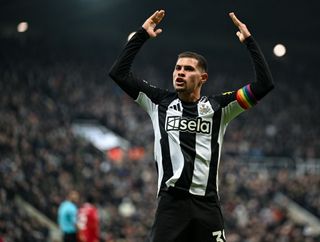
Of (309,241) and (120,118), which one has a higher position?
(120,118)

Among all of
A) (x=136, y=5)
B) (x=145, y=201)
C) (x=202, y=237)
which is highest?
(x=136, y=5)

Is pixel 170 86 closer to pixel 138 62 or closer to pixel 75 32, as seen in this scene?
pixel 138 62

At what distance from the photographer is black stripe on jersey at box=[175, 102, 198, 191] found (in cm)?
503

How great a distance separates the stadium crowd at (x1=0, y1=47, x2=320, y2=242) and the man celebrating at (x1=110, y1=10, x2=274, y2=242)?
31.8 ft

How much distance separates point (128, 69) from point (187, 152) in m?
0.81

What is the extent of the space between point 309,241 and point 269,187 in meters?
4.34

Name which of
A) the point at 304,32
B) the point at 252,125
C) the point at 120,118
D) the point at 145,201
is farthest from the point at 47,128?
the point at 304,32

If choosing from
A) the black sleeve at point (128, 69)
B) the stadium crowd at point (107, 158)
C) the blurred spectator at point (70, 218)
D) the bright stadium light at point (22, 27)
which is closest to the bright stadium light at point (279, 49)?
the stadium crowd at point (107, 158)

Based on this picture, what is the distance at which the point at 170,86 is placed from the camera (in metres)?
32.8

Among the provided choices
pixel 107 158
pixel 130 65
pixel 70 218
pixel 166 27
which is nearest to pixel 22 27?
pixel 166 27

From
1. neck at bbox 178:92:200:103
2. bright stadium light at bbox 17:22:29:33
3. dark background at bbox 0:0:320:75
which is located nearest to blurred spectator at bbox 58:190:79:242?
neck at bbox 178:92:200:103

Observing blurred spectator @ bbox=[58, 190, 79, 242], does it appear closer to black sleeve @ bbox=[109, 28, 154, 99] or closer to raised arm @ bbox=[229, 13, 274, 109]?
black sleeve @ bbox=[109, 28, 154, 99]

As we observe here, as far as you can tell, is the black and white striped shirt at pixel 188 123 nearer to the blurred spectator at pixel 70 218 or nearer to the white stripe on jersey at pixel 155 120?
the white stripe on jersey at pixel 155 120

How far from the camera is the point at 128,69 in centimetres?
537
